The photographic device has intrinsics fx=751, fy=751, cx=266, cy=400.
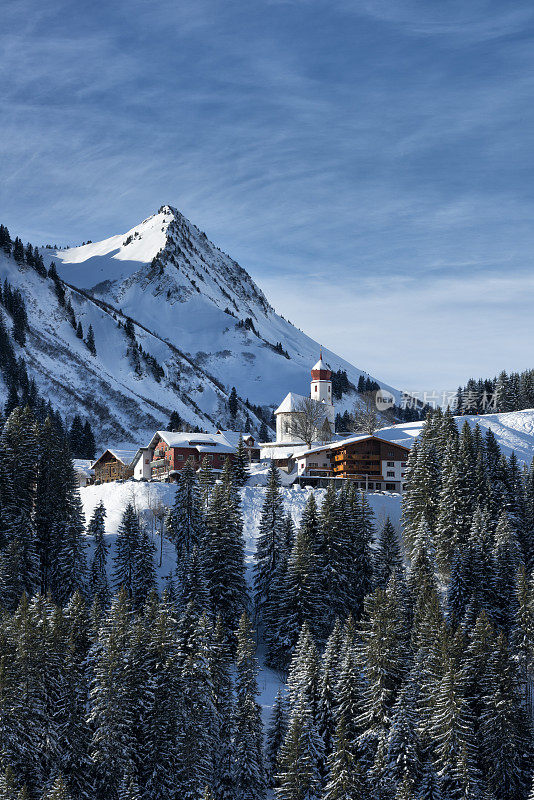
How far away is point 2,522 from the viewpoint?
72.1 m

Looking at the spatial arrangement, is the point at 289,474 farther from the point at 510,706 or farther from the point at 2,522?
the point at 510,706

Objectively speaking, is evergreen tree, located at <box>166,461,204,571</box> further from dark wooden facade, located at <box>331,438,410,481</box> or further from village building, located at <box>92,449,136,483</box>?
village building, located at <box>92,449,136,483</box>

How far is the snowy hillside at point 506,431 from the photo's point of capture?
366 feet

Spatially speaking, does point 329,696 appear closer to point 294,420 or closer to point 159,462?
point 159,462

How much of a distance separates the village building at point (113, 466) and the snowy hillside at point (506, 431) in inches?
1546

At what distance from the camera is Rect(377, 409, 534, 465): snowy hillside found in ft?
366

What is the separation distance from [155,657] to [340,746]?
46.5 feet

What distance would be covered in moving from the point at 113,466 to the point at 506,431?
6201 centimetres

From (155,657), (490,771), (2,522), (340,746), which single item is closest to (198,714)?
(155,657)

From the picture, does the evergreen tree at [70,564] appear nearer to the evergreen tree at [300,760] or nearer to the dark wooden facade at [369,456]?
the evergreen tree at [300,760]

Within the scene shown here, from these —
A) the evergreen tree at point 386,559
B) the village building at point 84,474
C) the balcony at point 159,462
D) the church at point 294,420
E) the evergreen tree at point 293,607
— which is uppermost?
the church at point 294,420

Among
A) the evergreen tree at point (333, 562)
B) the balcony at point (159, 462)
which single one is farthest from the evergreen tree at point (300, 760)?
the balcony at point (159, 462)

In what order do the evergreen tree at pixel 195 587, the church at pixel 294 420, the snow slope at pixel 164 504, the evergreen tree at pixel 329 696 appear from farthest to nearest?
the church at pixel 294 420 → the snow slope at pixel 164 504 → the evergreen tree at pixel 195 587 → the evergreen tree at pixel 329 696

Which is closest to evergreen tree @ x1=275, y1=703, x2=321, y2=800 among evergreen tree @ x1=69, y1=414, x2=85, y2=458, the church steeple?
the church steeple
